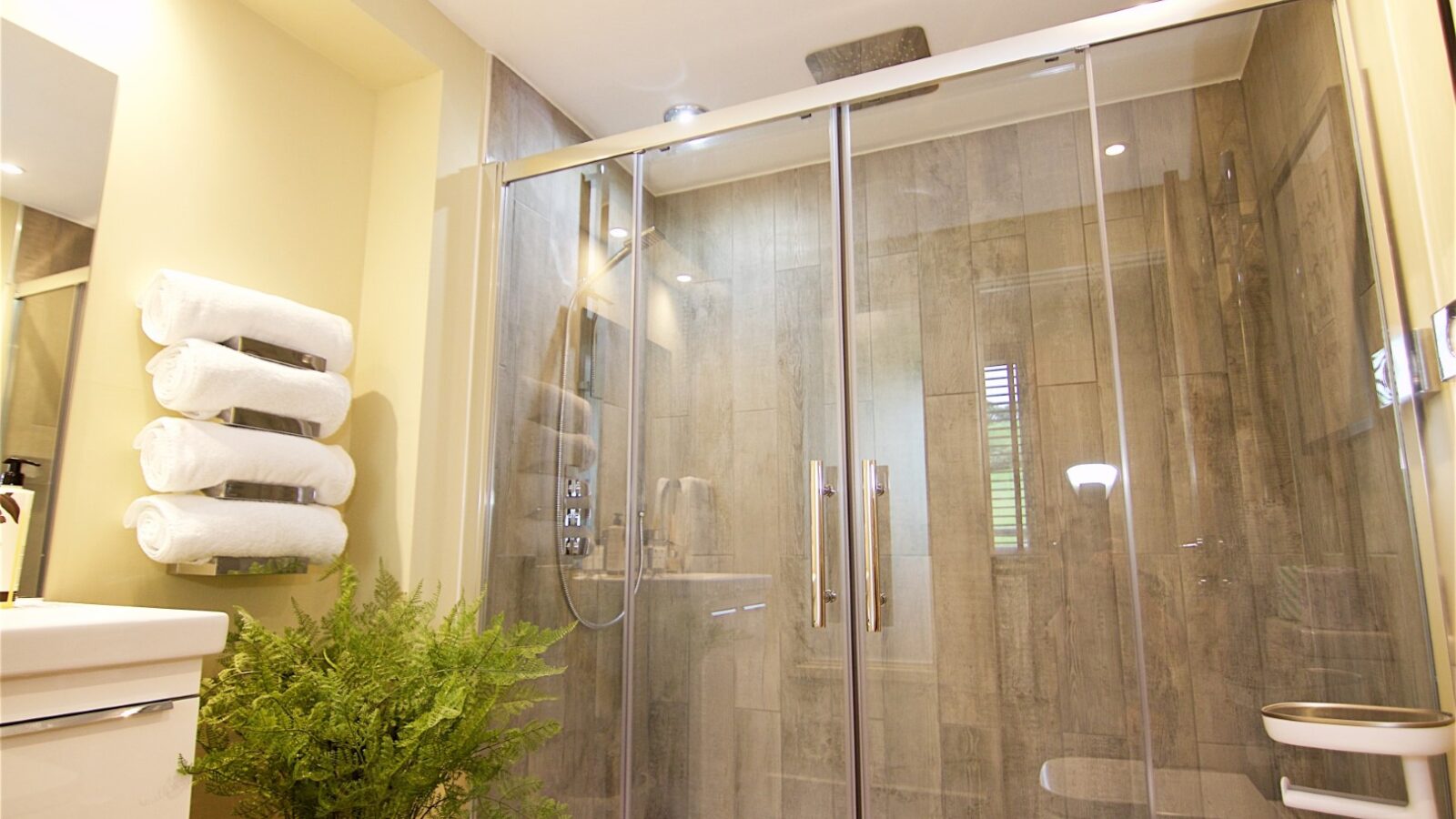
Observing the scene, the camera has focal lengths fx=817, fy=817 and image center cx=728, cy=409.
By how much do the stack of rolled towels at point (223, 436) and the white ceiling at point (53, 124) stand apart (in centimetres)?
20

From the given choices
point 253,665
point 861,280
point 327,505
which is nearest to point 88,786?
point 253,665

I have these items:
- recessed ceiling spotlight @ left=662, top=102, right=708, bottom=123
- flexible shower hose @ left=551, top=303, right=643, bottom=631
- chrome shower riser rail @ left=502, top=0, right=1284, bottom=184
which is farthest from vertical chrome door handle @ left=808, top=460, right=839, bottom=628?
recessed ceiling spotlight @ left=662, top=102, right=708, bottom=123

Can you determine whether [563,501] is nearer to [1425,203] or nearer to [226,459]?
[226,459]

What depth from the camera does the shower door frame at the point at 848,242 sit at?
142cm

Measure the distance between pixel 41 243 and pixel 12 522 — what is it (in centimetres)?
51

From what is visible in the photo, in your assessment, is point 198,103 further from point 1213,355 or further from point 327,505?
point 1213,355

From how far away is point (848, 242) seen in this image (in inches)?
75.1

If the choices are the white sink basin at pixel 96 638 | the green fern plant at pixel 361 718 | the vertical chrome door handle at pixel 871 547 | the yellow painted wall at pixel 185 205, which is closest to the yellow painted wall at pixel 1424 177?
the vertical chrome door handle at pixel 871 547

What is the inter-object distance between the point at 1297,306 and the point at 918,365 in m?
0.74

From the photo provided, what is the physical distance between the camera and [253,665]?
4.64 ft

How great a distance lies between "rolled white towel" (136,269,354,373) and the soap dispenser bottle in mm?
330

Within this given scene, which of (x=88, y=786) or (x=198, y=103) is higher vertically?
(x=198, y=103)

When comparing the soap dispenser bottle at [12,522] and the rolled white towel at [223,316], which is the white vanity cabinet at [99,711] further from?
the rolled white towel at [223,316]

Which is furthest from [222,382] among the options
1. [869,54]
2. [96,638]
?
[869,54]
